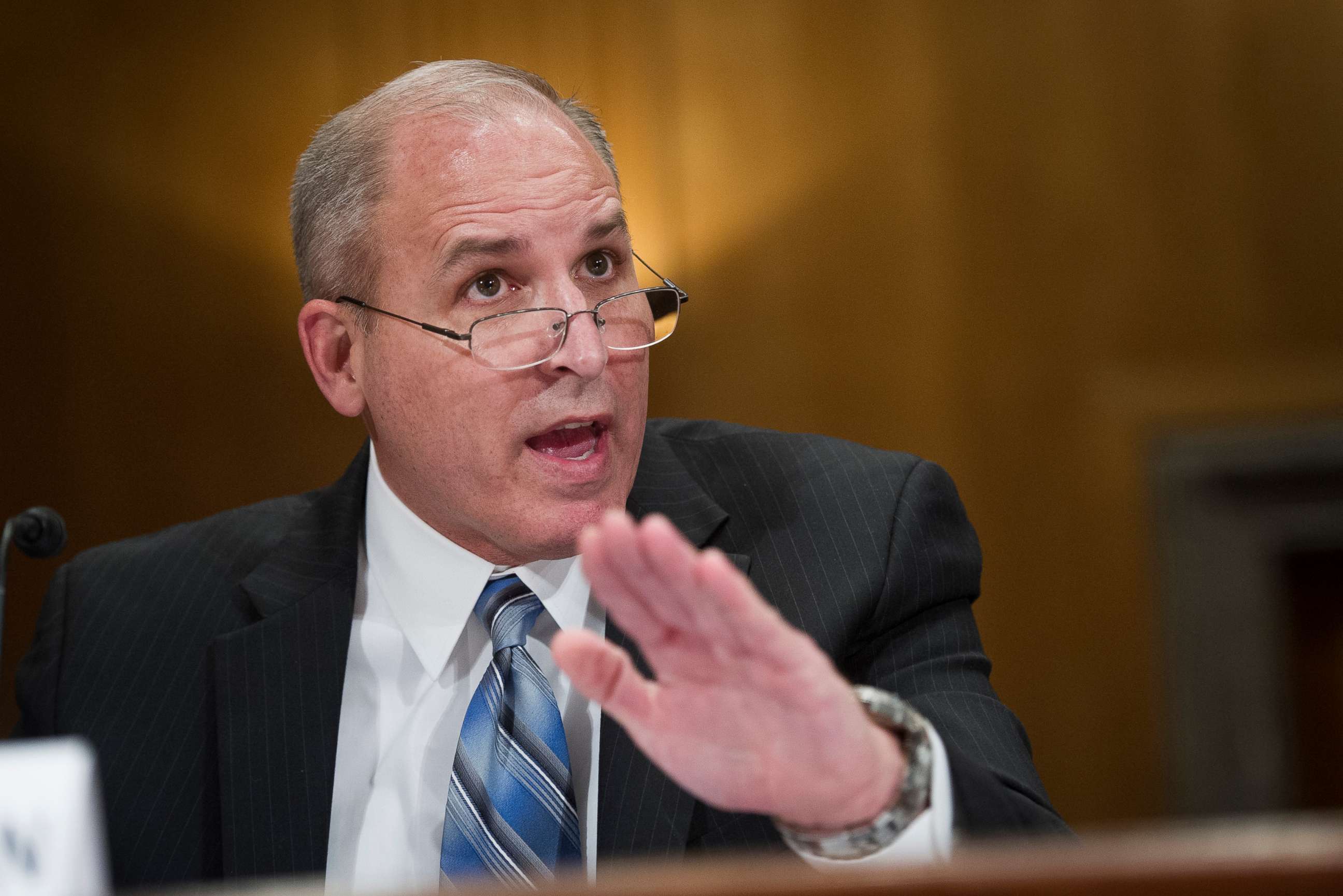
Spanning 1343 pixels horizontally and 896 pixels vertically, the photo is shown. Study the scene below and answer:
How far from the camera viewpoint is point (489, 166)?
138 centimetres

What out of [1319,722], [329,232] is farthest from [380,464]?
[1319,722]

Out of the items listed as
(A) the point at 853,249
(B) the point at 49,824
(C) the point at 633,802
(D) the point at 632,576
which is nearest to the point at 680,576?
(D) the point at 632,576

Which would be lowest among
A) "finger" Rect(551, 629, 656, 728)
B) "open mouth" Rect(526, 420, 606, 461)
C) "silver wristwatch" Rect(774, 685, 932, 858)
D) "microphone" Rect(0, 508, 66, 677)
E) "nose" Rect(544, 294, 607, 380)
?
"silver wristwatch" Rect(774, 685, 932, 858)

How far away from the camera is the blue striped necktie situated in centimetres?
119

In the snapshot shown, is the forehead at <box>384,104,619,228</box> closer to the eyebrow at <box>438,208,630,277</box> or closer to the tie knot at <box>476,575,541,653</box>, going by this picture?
the eyebrow at <box>438,208,630,277</box>

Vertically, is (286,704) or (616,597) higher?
(616,597)

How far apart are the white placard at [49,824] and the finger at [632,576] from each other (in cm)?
30

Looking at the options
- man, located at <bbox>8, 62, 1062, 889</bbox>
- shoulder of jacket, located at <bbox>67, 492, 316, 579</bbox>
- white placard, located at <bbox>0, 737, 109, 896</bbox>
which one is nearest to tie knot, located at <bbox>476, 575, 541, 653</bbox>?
man, located at <bbox>8, 62, 1062, 889</bbox>

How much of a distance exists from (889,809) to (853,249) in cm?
236

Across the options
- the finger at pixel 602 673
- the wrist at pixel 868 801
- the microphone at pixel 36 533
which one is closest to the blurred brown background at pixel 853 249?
the microphone at pixel 36 533

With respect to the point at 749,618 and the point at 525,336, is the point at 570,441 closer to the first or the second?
the point at 525,336

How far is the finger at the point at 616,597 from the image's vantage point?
0.76 metres

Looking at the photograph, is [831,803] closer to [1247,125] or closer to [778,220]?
[778,220]

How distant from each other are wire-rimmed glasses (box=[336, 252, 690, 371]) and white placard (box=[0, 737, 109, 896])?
0.76 m
